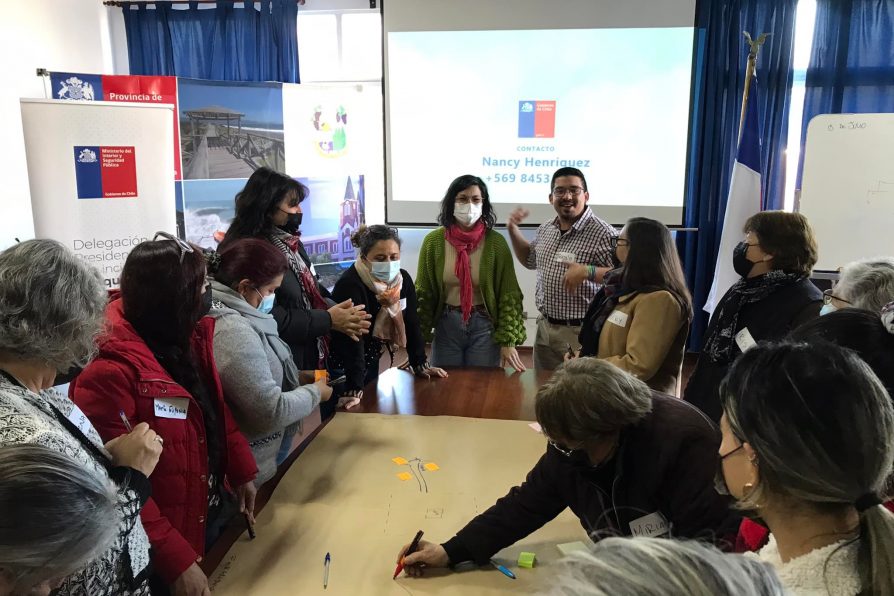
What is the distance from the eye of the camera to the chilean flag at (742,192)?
4.27m

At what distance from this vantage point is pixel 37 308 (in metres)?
1.02

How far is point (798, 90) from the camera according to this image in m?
4.60

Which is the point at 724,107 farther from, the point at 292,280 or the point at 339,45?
the point at 292,280

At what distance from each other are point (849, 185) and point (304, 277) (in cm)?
373

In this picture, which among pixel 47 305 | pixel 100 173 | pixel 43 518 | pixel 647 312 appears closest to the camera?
pixel 43 518

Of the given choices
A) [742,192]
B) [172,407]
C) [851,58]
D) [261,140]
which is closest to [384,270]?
[172,407]

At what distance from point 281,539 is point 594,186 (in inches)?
148

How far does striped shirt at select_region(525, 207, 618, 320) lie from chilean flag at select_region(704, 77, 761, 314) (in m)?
1.81

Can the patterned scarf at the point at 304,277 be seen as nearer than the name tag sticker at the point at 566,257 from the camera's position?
Yes

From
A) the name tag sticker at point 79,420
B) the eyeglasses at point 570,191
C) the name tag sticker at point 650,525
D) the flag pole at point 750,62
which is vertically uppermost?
the flag pole at point 750,62

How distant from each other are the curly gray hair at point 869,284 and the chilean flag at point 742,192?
8.27 ft

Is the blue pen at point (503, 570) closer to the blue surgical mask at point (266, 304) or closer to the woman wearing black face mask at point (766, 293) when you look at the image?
the blue surgical mask at point (266, 304)

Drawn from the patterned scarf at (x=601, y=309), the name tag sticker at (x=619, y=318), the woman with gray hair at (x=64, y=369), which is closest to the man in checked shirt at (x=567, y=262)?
the patterned scarf at (x=601, y=309)

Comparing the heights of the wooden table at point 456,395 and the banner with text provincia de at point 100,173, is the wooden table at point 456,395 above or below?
below
